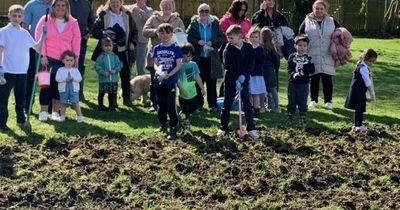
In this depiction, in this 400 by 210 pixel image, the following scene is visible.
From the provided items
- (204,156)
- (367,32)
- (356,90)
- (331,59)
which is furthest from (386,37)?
(204,156)

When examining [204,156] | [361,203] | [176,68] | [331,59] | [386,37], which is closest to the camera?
[361,203]

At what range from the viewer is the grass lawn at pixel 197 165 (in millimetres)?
7652

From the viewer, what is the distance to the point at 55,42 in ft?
37.8

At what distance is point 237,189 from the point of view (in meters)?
8.01

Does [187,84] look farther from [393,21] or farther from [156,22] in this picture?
[393,21]

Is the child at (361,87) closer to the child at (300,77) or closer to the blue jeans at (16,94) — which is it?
the child at (300,77)

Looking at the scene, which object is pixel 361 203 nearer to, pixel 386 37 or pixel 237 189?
pixel 237 189

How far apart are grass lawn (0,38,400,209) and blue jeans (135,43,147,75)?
1759 mm

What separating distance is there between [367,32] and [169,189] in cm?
3070

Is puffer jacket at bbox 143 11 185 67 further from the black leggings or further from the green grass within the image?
the black leggings

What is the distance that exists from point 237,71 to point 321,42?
332 centimetres

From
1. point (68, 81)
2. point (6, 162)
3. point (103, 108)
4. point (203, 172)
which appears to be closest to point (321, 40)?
point (103, 108)

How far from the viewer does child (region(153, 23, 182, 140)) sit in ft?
34.7

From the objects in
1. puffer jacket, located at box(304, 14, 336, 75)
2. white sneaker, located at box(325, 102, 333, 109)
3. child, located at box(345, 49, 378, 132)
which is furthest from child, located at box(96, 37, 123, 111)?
child, located at box(345, 49, 378, 132)
